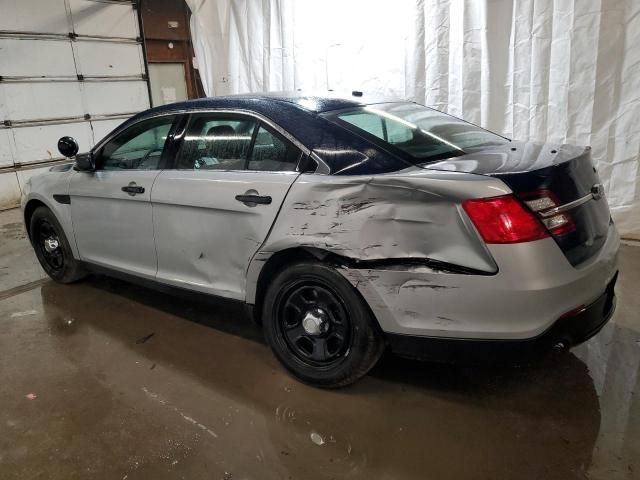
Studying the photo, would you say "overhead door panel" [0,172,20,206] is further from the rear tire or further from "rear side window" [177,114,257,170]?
"rear side window" [177,114,257,170]

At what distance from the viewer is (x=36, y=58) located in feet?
23.0

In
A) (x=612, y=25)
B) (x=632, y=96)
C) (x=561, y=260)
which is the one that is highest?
(x=612, y=25)

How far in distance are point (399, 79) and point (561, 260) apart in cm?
391

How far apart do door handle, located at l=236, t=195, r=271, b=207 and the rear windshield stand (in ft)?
1.70

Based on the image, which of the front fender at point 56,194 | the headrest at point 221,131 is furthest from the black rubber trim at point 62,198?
the headrest at point 221,131

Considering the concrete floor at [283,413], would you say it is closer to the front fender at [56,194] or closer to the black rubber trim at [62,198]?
the front fender at [56,194]

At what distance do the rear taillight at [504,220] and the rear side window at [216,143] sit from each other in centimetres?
128

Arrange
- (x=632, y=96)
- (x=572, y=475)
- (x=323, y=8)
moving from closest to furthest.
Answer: (x=572, y=475) → (x=632, y=96) → (x=323, y=8)

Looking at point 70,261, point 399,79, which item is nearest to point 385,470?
point 70,261

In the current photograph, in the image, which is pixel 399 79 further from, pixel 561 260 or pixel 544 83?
pixel 561 260

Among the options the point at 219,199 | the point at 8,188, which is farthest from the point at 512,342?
the point at 8,188

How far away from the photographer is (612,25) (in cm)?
399

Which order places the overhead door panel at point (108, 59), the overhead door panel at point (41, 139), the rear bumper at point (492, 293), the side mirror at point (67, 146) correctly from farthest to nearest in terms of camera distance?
the overhead door panel at point (108, 59) → the overhead door panel at point (41, 139) → the side mirror at point (67, 146) → the rear bumper at point (492, 293)

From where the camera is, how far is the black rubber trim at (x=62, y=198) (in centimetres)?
354
